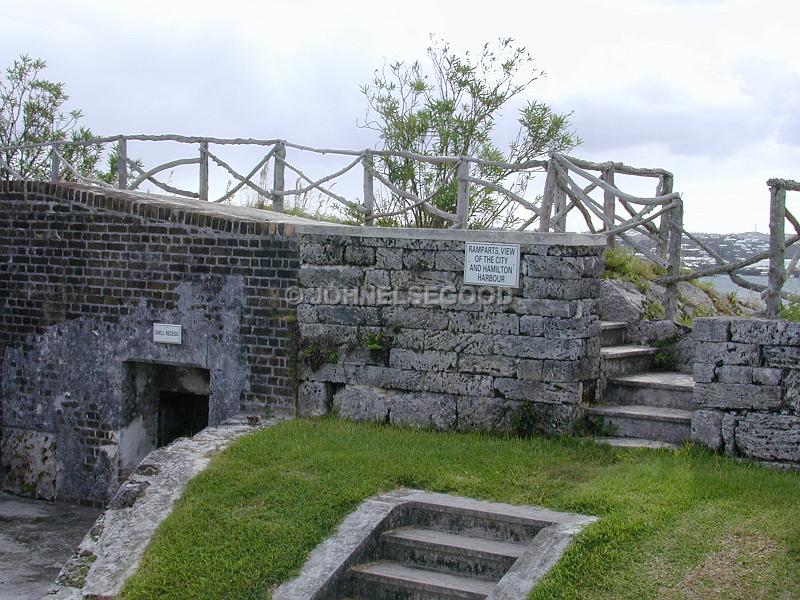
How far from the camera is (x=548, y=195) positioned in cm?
1112

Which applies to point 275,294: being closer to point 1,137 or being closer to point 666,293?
point 666,293

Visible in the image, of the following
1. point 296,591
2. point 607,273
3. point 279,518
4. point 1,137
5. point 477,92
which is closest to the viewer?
point 296,591

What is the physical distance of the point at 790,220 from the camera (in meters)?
9.45

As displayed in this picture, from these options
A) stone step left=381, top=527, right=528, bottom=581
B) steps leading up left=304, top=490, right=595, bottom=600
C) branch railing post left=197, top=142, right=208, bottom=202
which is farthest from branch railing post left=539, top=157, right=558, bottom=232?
branch railing post left=197, top=142, right=208, bottom=202

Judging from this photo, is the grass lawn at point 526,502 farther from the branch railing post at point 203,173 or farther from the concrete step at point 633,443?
the branch railing post at point 203,173

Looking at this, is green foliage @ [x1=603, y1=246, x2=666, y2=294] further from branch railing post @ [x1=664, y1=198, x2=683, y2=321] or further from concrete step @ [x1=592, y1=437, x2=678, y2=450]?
concrete step @ [x1=592, y1=437, x2=678, y2=450]

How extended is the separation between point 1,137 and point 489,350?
46.8 ft

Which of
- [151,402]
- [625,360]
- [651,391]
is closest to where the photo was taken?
[651,391]

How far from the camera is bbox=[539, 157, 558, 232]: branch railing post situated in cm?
1103

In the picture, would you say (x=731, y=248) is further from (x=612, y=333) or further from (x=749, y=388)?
(x=749, y=388)

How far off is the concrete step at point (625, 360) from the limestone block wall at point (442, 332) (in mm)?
324

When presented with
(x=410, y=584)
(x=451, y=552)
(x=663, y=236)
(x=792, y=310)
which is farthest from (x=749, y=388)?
(x=410, y=584)

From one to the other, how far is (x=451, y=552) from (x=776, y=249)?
13.1 ft

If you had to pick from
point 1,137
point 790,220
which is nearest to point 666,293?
point 790,220
